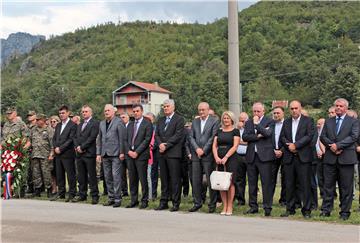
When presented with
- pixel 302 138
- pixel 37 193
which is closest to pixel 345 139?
pixel 302 138

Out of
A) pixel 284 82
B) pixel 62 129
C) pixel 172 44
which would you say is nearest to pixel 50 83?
pixel 172 44

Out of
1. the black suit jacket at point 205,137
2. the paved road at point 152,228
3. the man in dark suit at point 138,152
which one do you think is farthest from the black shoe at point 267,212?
→ the man in dark suit at point 138,152

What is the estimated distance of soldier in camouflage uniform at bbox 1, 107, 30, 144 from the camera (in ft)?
43.3

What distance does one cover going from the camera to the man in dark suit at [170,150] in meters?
10.4

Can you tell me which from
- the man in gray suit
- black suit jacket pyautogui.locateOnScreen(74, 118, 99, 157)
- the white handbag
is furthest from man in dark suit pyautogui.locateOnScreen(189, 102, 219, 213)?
black suit jacket pyautogui.locateOnScreen(74, 118, 99, 157)

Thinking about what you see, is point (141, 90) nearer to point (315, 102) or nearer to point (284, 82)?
point (284, 82)

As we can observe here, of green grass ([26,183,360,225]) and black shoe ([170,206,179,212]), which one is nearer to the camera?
green grass ([26,183,360,225])

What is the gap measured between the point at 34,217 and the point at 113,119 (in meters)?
2.94

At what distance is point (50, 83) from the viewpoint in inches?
3290

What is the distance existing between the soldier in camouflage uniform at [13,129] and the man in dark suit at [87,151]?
197 cm

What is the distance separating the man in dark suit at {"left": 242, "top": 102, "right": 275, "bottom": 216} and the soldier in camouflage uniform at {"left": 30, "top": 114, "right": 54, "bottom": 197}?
5116mm

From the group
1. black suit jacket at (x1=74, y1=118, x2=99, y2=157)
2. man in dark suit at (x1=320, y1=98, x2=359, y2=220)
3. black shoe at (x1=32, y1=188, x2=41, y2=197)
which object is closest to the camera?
man in dark suit at (x1=320, y1=98, x2=359, y2=220)

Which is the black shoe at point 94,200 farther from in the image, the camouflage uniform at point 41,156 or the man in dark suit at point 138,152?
the camouflage uniform at point 41,156

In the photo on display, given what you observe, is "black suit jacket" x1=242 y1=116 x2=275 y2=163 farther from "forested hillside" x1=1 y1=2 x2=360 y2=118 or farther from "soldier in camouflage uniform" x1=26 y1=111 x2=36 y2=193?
"forested hillside" x1=1 y1=2 x2=360 y2=118
